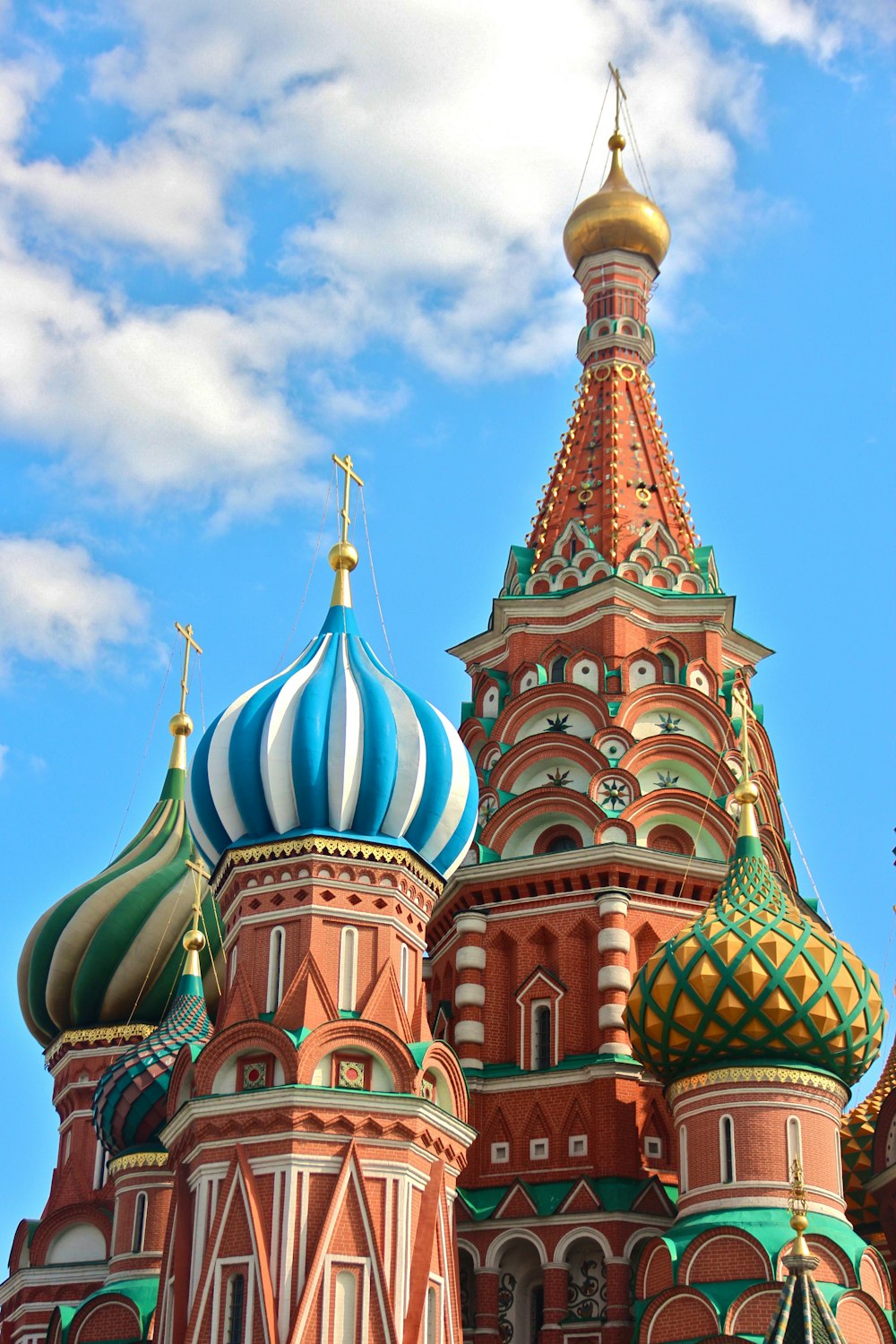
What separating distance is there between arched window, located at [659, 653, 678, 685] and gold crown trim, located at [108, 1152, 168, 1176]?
7.04 m

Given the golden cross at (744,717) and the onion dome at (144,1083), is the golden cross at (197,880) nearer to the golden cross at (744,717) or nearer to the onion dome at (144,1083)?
the onion dome at (144,1083)

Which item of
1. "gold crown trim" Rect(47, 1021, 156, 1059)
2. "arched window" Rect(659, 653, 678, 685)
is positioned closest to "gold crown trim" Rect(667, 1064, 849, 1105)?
"arched window" Rect(659, 653, 678, 685)

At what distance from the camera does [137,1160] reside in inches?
782

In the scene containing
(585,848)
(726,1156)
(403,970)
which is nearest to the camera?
(726,1156)

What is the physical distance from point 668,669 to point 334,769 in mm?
5823

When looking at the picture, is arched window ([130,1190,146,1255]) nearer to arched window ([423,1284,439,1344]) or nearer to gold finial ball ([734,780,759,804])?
arched window ([423,1284,439,1344])

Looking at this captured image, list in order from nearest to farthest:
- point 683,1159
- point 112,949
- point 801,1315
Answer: point 801,1315
point 683,1159
point 112,949

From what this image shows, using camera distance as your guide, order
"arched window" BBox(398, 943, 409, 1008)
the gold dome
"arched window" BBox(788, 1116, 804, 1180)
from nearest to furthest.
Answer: "arched window" BBox(788, 1116, 804, 1180), "arched window" BBox(398, 943, 409, 1008), the gold dome

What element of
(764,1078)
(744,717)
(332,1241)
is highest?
(744,717)

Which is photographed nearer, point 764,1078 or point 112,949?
point 764,1078

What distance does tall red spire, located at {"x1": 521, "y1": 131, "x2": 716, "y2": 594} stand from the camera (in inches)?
915

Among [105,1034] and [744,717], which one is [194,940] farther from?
[744,717]

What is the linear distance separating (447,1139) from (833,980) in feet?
11.4

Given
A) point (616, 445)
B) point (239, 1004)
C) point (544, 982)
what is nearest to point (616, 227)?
point (616, 445)
